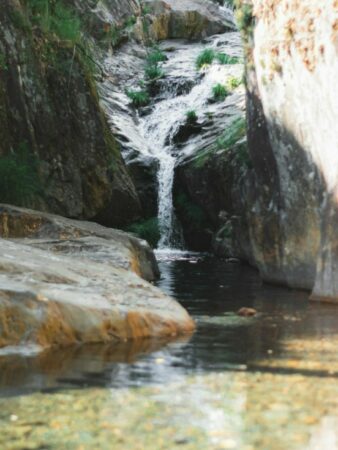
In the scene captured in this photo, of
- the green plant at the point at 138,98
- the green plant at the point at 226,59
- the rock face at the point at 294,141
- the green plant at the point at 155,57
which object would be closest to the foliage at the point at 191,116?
the green plant at the point at 138,98

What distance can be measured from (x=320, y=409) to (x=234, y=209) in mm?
15506

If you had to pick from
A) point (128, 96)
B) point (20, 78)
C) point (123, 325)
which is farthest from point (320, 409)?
point (128, 96)

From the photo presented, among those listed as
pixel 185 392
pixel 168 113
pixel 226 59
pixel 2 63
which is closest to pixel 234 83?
pixel 168 113

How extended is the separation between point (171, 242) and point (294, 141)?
37.4ft

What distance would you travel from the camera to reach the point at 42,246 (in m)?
10.2

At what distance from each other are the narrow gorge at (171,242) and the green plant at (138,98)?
12 cm

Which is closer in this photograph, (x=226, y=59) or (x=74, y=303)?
(x=74, y=303)

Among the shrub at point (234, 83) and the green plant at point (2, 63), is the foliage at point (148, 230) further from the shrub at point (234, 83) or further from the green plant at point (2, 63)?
the green plant at point (2, 63)

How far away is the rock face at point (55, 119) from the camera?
15.6 meters

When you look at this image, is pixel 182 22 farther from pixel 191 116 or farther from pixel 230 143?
pixel 230 143

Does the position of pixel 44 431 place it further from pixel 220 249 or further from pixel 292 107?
pixel 220 249

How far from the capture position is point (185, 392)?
449 centimetres

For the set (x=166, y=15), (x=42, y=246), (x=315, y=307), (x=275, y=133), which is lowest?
(x=315, y=307)

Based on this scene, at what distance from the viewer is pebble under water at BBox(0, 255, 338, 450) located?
3.57 m
